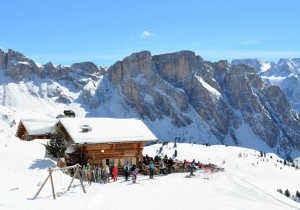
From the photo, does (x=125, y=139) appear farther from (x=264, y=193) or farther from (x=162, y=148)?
(x=162, y=148)

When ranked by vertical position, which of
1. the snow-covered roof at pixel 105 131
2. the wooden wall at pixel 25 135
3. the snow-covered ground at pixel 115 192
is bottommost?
the snow-covered ground at pixel 115 192

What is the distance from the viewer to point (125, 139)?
3859 centimetres

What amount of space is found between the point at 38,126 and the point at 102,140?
9.04 metres

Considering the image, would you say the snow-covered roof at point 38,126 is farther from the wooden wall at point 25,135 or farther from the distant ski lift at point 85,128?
the distant ski lift at point 85,128

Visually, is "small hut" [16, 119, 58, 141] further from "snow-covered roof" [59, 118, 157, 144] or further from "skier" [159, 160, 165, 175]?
"skier" [159, 160, 165, 175]

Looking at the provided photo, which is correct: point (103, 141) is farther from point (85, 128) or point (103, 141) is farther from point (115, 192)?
point (115, 192)

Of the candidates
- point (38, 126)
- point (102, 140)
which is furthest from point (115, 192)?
point (38, 126)

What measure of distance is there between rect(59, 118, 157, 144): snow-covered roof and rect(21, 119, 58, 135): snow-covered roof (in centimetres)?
294

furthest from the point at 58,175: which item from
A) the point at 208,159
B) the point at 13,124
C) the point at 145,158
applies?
the point at 13,124

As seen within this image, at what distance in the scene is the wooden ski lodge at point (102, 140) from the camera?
122 ft

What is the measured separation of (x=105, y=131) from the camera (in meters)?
39.4

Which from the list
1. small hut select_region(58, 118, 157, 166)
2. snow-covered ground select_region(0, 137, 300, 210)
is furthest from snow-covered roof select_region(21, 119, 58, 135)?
snow-covered ground select_region(0, 137, 300, 210)

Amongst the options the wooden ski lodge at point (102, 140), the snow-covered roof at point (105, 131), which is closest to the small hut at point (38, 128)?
the wooden ski lodge at point (102, 140)

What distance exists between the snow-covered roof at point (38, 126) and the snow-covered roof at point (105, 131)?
2.94 m
